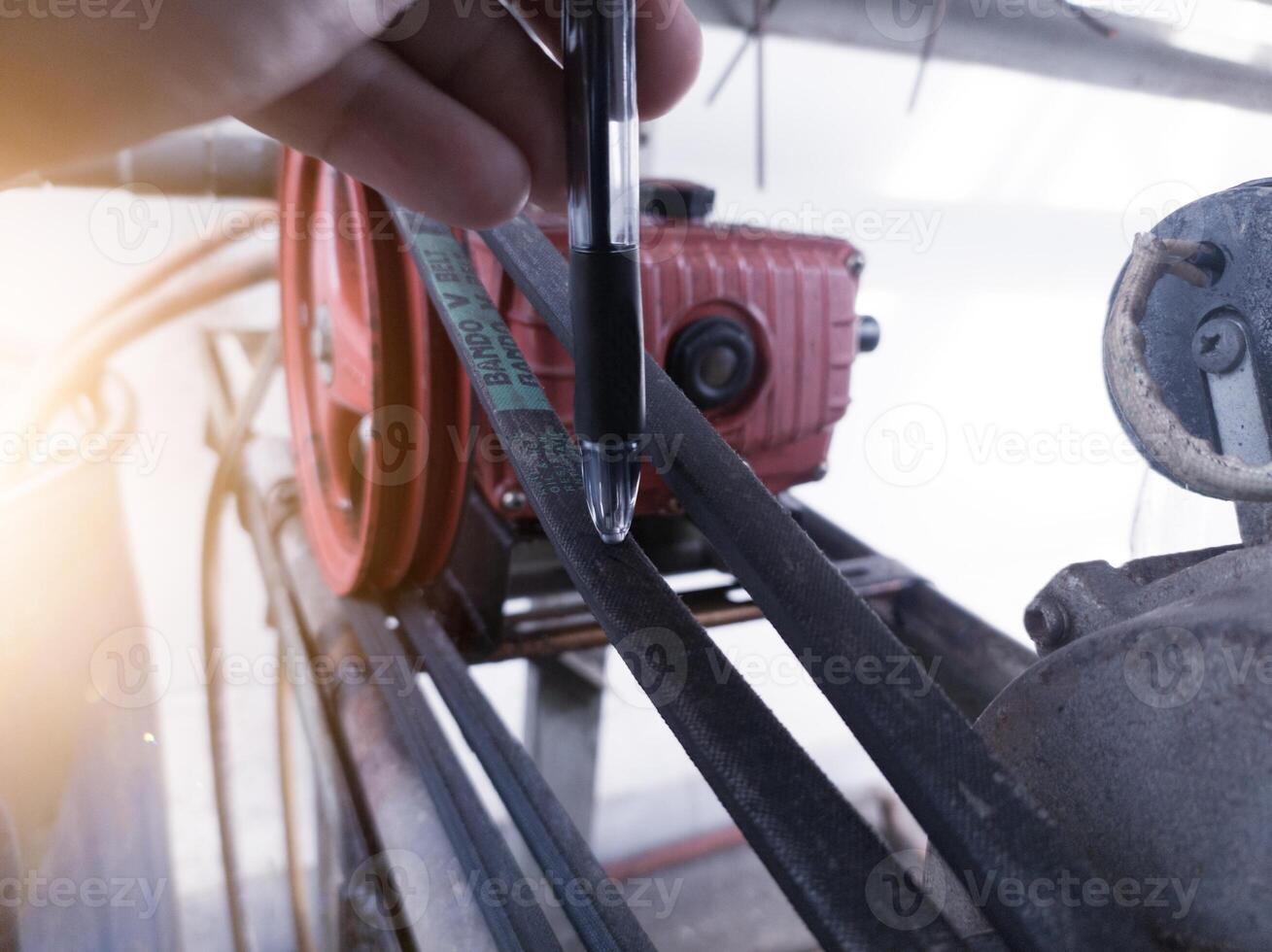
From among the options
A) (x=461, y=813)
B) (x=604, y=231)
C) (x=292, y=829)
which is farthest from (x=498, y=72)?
(x=292, y=829)

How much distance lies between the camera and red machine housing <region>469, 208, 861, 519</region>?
0.82 metres

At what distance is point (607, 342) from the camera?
38 cm

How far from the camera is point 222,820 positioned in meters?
1.44

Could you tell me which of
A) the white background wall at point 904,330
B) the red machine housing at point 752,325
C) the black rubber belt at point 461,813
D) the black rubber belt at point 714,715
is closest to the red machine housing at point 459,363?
the red machine housing at point 752,325

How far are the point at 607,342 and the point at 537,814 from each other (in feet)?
1.22

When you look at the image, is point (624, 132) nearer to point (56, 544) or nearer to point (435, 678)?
point (435, 678)

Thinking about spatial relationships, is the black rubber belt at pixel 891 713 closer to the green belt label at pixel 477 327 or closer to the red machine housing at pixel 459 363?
the green belt label at pixel 477 327

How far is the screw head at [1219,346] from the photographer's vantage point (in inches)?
13.5

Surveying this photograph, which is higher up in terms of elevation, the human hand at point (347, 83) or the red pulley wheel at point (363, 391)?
the human hand at point (347, 83)

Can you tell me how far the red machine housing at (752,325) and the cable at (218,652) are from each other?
2.34 feet

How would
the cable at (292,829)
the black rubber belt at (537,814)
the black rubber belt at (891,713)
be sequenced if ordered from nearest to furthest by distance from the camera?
the black rubber belt at (891,713)
the black rubber belt at (537,814)
the cable at (292,829)

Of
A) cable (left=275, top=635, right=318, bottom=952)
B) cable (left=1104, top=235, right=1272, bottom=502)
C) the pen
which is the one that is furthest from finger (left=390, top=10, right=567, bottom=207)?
cable (left=275, top=635, right=318, bottom=952)

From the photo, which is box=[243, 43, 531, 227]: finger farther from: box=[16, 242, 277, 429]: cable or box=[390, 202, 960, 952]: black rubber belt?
box=[16, 242, 277, 429]: cable

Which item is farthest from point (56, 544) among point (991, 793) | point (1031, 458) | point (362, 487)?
point (1031, 458)
